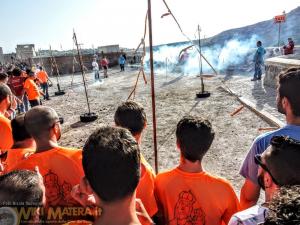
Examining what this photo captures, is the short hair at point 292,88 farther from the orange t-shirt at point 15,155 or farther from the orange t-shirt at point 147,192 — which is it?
the orange t-shirt at point 15,155

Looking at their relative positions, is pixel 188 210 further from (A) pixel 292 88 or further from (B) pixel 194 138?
(A) pixel 292 88

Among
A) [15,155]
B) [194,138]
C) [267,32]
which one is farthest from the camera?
[267,32]

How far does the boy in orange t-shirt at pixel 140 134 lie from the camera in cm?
258

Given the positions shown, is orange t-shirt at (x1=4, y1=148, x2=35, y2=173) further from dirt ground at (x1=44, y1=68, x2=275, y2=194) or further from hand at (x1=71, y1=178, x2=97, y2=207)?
dirt ground at (x1=44, y1=68, x2=275, y2=194)

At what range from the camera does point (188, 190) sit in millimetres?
2443

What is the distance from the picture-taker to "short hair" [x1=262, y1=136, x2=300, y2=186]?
1812 millimetres

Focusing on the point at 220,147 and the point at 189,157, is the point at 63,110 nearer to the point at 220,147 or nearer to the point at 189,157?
the point at 220,147

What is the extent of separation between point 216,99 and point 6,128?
31.5ft

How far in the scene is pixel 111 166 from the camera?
5.29 feet

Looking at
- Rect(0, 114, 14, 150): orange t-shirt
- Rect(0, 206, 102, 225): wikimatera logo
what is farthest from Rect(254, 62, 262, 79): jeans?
Rect(0, 206, 102, 225): wikimatera logo

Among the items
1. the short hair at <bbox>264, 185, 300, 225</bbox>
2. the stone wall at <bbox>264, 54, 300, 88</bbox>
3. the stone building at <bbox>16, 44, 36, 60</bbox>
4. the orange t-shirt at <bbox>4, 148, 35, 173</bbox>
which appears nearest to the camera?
the short hair at <bbox>264, 185, 300, 225</bbox>

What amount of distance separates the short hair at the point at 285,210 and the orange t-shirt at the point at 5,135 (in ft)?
12.0

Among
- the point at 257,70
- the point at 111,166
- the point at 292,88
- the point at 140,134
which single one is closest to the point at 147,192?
the point at 140,134

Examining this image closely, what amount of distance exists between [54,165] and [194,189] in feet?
3.82
